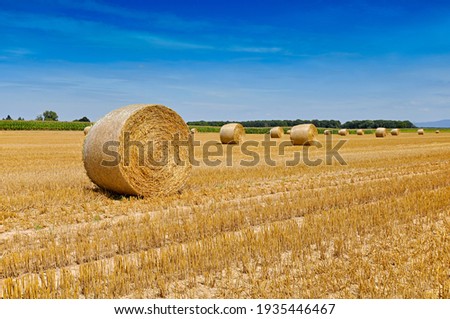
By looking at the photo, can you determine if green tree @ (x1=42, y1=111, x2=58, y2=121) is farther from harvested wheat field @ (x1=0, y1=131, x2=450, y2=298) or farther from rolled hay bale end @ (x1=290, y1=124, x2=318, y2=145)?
harvested wheat field @ (x1=0, y1=131, x2=450, y2=298)

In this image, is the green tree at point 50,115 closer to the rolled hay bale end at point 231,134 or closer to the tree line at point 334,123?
the tree line at point 334,123

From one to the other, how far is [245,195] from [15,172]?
23.6 ft

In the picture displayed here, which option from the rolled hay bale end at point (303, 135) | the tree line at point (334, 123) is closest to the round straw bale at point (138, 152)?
the rolled hay bale end at point (303, 135)

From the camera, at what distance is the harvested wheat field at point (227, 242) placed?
404cm

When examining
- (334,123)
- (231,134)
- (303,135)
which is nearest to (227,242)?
(231,134)

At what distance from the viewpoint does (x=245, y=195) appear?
8844mm

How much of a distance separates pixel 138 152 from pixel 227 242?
446 centimetres

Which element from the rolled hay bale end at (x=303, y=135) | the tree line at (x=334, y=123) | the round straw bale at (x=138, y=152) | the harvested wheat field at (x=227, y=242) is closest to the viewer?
the harvested wheat field at (x=227, y=242)

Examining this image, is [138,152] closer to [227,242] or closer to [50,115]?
[227,242]

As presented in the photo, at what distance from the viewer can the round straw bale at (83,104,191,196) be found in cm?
859

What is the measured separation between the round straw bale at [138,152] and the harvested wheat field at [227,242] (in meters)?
0.35

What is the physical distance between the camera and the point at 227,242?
5.14 m
